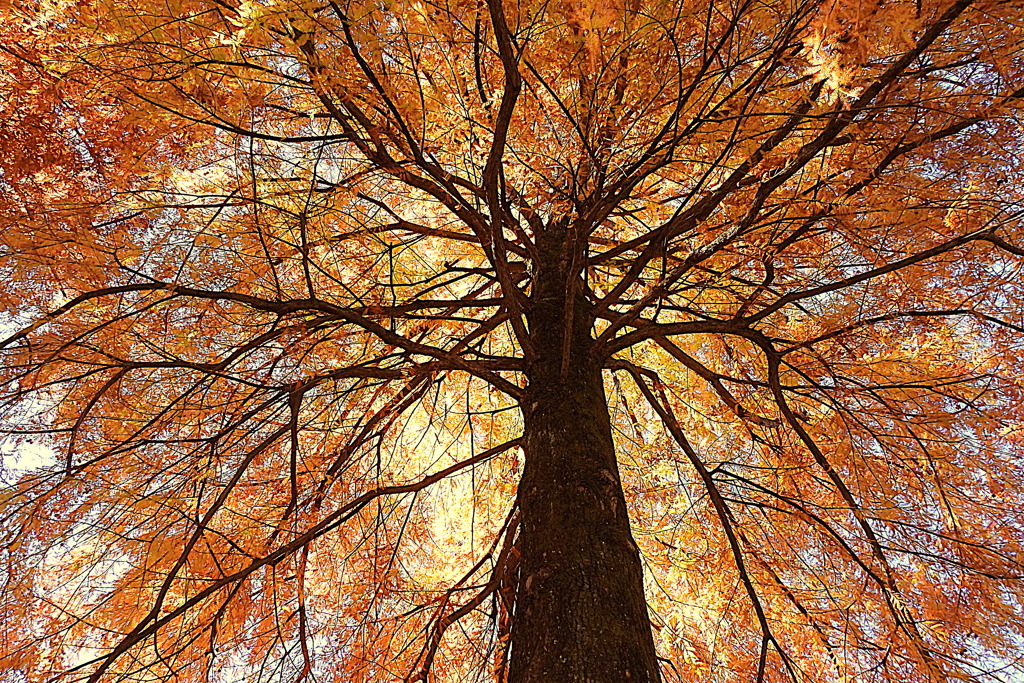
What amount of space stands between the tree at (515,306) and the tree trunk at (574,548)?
0.01 meters

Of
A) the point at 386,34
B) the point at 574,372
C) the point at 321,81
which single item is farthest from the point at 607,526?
the point at 386,34

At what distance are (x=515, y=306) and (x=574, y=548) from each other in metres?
1.07

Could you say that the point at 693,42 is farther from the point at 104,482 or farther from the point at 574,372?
the point at 104,482

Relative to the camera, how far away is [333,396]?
4.19 m

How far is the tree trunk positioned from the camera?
197 centimetres

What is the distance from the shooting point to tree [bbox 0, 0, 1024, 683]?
86.7 inches

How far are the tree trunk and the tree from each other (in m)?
0.01

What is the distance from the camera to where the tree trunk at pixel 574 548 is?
6.45ft

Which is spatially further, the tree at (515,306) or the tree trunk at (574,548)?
the tree at (515,306)

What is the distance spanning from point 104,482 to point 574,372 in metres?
2.34

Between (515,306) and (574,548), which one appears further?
(515,306)

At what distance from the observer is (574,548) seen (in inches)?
89.2

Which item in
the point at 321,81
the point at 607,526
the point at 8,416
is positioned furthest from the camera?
the point at 8,416

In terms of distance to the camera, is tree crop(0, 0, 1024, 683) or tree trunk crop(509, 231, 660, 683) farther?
tree crop(0, 0, 1024, 683)
